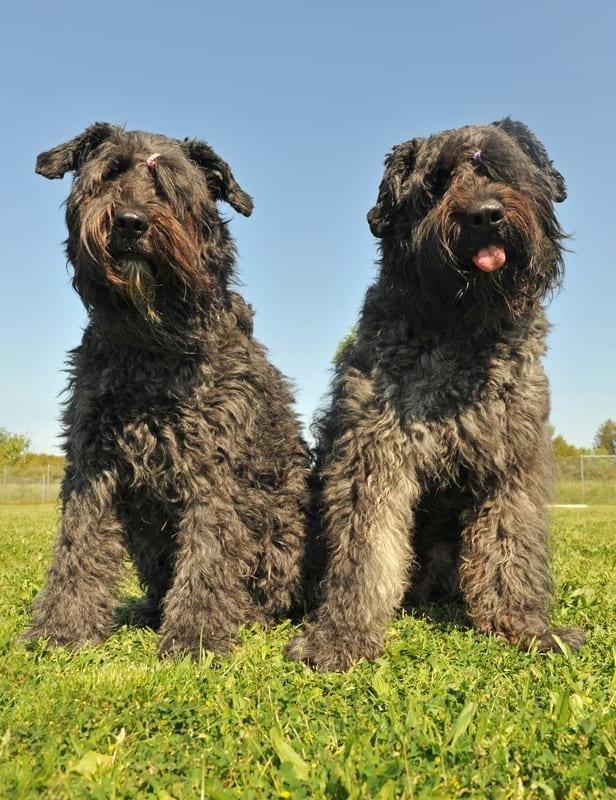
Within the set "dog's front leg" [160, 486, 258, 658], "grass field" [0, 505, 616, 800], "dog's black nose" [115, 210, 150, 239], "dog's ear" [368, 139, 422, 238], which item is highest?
"dog's ear" [368, 139, 422, 238]

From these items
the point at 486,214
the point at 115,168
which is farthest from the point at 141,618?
the point at 486,214

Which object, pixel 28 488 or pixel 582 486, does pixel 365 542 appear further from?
pixel 28 488

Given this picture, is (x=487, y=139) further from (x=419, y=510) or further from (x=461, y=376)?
(x=419, y=510)

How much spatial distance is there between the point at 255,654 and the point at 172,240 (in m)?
2.37

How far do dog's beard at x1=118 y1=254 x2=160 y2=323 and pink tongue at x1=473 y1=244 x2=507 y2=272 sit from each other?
1.79 metres

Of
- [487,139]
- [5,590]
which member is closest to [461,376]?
[487,139]

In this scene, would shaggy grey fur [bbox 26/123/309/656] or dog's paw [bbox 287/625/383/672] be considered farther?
shaggy grey fur [bbox 26/123/309/656]

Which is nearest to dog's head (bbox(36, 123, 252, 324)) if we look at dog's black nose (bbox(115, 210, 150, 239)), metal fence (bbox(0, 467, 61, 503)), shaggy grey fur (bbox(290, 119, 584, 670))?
dog's black nose (bbox(115, 210, 150, 239))

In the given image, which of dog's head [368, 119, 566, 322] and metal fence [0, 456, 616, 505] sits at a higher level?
dog's head [368, 119, 566, 322]

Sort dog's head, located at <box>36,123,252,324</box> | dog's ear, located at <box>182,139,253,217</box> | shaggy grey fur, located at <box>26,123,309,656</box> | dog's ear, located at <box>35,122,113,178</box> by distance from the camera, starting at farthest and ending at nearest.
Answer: dog's ear, located at <box>182,139,253,217</box>, dog's ear, located at <box>35,122,113,178</box>, shaggy grey fur, located at <box>26,123,309,656</box>, dog's head, located at <box>36,123,252,324</box>

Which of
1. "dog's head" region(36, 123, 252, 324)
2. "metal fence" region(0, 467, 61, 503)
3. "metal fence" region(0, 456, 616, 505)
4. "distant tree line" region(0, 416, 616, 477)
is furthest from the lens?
"distant tree line" region(0, 416, 616, 477)

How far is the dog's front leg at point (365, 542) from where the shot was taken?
163 inches

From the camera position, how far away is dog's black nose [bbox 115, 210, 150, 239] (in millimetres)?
3932

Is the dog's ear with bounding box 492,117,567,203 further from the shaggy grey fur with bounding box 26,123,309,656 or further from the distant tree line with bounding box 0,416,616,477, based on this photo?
the distant tree line with bounding box 0,416,616,477
